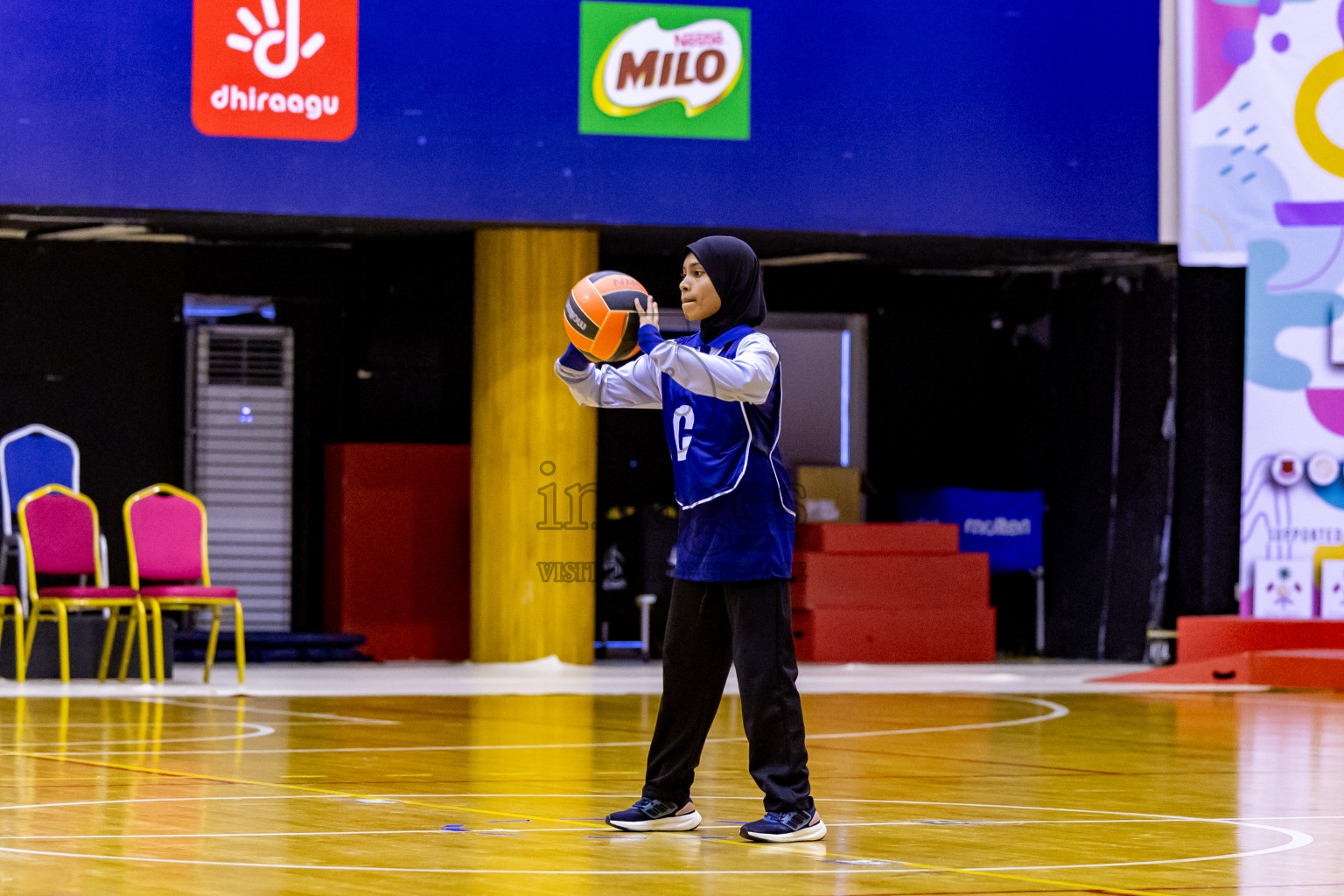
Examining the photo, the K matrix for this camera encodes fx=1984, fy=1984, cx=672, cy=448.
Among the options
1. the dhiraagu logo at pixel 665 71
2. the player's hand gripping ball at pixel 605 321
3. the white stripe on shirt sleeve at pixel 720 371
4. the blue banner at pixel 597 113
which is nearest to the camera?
the white stripe on shirt sleeve at pixel 720 371

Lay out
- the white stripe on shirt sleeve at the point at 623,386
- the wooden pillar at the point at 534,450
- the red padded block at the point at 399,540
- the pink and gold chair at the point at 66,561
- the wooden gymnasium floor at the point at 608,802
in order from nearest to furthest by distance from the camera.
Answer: the wooden gymnasium floor at the point at 608,802 → the white stripe on shirt sleeve at the point at 623,386 → the pink and gold chair at the point at 66,561 → the wooden pillar at the point at 534,450 → the red padded block at the point at 399,540

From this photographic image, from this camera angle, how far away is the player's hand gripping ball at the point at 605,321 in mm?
4367

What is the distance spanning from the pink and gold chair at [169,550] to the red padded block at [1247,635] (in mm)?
5799

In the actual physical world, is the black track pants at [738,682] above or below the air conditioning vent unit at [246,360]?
below

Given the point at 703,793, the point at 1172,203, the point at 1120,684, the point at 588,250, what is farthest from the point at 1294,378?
the point at 703,793

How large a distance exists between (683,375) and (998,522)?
10688 millimetres

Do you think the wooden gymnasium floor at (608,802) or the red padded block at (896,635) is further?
the red padded block at (896,635)

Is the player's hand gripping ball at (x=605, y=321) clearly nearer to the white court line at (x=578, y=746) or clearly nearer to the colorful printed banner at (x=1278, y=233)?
the white court line at (x=578, y=746)

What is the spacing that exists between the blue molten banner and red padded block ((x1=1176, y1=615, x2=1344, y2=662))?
2.21 metres

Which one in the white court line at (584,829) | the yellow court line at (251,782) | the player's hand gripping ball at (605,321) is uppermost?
the player's hand gripping ball at (605,321)

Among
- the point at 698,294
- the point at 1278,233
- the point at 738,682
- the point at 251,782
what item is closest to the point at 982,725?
the point at 251,782

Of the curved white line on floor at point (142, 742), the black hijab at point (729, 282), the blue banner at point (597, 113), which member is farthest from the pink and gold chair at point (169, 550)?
the black hijab at point (729, 282)

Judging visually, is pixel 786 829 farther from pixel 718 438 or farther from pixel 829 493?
pixel 829 493

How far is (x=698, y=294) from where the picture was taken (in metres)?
4.57
